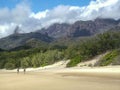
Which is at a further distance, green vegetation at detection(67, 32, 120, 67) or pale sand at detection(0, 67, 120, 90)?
green vegetation at detection(67, 32, 120, 67)

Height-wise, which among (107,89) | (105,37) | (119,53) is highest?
(105,37)

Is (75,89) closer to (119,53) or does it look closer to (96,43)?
(119,53)

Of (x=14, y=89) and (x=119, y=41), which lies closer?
(x=14, y=89)

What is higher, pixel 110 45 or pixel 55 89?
pixel 110 45

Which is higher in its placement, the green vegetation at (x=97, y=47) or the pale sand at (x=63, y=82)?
the green vegetation at (x=97, y=47)

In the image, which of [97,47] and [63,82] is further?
[97,47]

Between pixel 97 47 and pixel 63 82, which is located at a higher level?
pixel 97 47

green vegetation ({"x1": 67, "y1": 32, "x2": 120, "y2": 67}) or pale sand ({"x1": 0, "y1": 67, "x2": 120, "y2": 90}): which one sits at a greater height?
green vegetation ({"x1": 67, "y1": 32, "x2": 120, "y2": 67})

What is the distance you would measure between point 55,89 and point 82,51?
294ft

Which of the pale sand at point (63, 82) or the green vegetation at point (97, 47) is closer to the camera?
the pale sand at point (63, 82)

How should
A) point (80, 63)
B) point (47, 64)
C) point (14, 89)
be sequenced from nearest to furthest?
point (14, 89)
point (80, 63)
point (47, 64)

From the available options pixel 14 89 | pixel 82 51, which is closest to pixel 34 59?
pixel 82 51

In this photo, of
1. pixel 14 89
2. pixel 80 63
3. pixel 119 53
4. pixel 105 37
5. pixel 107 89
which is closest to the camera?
pixel 107 89

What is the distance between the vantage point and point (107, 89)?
93.5 ft
